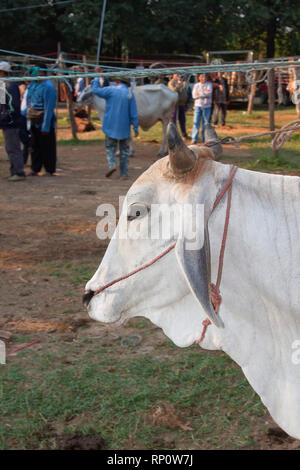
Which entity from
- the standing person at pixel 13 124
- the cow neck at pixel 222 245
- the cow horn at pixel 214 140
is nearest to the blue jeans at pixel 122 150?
the standing person at pixel 13 124

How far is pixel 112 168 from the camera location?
29.6 feet

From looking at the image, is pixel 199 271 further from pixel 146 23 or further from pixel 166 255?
pixel 146 23

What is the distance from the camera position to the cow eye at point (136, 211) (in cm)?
192

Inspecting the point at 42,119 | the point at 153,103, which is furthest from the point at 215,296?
Answer: the point at 153,103

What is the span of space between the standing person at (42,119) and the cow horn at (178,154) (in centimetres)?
657

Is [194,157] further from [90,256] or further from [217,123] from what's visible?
[217,123]

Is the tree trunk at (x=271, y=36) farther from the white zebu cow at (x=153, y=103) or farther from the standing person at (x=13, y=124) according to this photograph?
the standing person at (x=13, y=124)

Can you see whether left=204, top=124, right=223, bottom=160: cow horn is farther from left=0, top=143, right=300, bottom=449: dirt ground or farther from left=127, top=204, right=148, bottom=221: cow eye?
left=0, top=143, right=300, bottom=449: dirt ground

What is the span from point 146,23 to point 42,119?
17.8m

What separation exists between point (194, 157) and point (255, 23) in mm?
26298

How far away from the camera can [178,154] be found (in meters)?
1.72

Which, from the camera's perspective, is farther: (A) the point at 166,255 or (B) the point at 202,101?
(B) the point at 202,101
